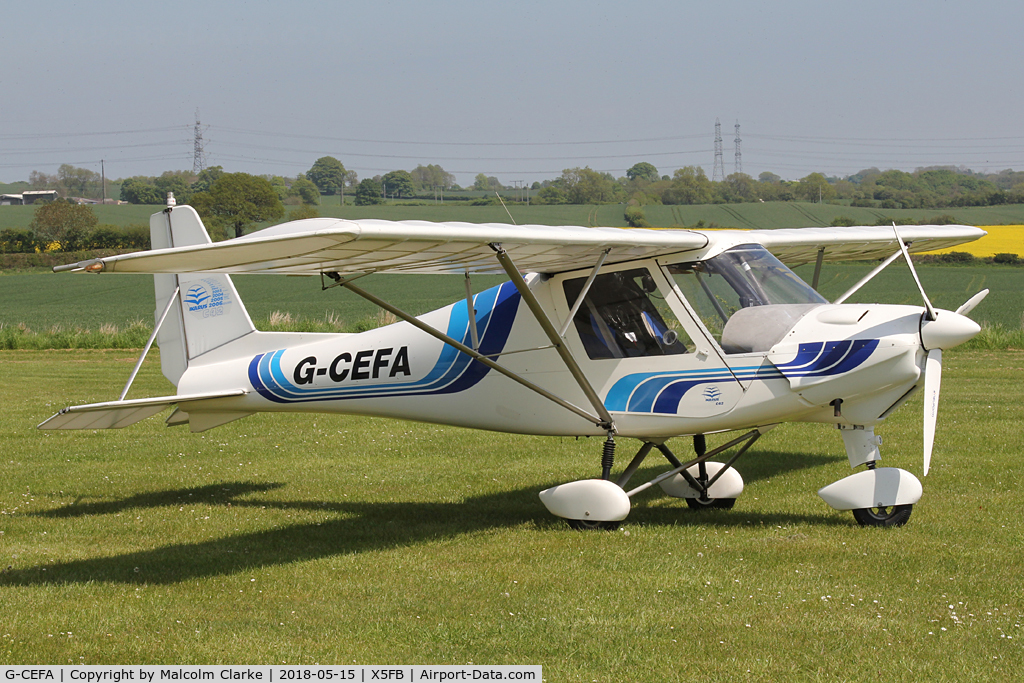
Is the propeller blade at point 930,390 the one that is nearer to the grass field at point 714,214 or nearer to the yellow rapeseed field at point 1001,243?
the grass field at point 714,214

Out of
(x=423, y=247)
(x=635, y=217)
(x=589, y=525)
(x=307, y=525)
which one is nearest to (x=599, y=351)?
(x=589, y=525)

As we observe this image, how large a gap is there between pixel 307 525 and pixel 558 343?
114 inches

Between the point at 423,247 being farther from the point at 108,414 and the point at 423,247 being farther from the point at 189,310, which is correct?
the point at 189,310

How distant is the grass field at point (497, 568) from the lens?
511 centimetres

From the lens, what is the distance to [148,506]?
9.52 meters

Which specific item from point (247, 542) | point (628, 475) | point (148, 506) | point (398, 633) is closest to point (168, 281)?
point (148, 506)

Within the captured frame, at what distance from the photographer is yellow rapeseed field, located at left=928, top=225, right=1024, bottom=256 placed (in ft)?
172

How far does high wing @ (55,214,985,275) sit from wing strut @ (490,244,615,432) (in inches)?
7.8

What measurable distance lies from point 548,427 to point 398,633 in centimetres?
333

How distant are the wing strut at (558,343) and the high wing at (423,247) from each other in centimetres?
20

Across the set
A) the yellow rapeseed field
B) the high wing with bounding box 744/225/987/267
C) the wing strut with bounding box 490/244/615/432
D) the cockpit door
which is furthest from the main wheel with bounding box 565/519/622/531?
the yellow rapeseed field

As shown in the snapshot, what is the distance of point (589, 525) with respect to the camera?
26.0ft

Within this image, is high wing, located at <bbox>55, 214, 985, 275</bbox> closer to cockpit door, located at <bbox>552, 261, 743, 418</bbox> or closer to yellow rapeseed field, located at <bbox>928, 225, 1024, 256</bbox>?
cockpit door, located at <bbox>552, 261, 743, 418</bbox>

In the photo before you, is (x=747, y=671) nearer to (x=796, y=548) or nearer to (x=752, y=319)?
(x=796, y=548)
